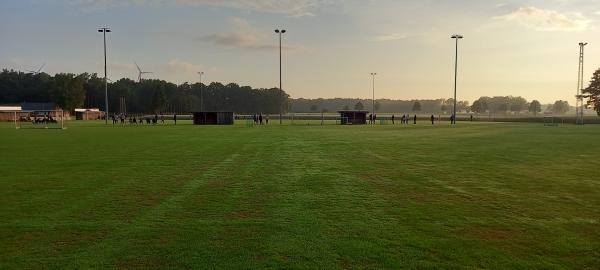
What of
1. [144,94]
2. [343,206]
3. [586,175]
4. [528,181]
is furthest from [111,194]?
[144,94]

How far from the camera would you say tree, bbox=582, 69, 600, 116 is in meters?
97.4

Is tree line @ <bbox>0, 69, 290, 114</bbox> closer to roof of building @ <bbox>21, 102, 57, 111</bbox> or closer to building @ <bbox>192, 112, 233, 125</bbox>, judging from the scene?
roof of building @ <bbox>21, 102, 57, 111</bbox>

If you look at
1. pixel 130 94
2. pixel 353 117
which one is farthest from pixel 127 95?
pixel 353 117

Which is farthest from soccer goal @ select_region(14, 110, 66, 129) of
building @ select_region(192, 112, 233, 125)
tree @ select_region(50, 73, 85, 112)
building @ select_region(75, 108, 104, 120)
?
tree @ select_region(50, 73, 85, 112)

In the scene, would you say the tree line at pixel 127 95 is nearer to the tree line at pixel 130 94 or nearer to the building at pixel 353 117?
the tree line at pixel 130 94

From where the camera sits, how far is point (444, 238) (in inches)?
254

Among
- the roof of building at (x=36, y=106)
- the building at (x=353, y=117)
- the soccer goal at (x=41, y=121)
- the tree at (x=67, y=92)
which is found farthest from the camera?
the tree at (x=67, y=92)

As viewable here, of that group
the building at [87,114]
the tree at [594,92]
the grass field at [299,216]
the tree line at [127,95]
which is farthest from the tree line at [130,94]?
the grass field at [299,216]

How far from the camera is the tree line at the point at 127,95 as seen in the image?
129875mm

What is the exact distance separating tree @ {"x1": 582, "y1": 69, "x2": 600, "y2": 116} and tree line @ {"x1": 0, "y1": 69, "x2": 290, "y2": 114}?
83.0 metres

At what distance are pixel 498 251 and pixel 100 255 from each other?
556cm

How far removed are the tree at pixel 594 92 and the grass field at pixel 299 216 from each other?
334 ft

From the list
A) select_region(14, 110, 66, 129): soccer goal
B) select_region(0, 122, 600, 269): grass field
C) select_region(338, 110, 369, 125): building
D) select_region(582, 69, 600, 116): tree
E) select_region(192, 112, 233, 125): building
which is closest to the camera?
select_region(0, 122, 600, 269): grass field

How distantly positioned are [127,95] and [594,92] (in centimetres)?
14573
